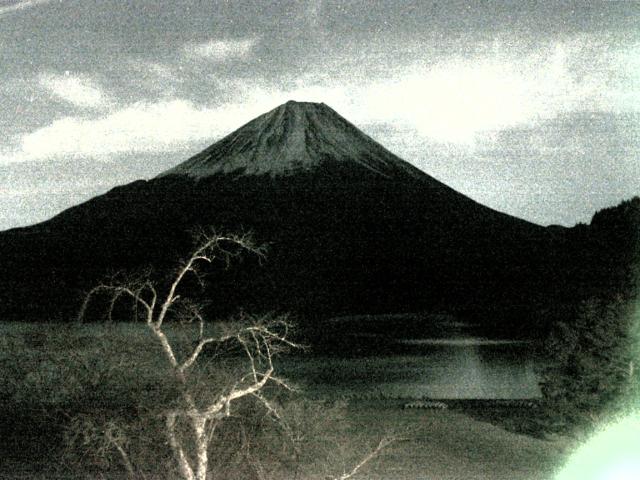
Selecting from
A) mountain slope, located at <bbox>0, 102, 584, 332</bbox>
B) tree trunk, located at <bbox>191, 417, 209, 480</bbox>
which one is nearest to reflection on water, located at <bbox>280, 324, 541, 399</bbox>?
tree trunk, located at <bbox>191, 417, 209, 480</bbox>

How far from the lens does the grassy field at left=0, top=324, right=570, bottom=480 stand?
11.8 metres

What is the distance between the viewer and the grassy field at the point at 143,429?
11.8m

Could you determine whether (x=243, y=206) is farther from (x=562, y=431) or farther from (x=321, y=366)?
(x=562, y=431)

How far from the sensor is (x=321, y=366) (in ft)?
127

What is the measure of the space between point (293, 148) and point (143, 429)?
131313 millimetres

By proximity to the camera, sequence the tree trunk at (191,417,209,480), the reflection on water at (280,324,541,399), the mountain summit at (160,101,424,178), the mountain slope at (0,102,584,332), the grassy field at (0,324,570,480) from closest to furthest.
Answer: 1. the tree trunk at (191,417,209,480)
2. the grassy field at (0,324,570,480)
3. the reflection on water at (280,324,541,399)
4. the mountain slope at (0,102,584,332)
5. the mountain summit at (160,101,424,178)

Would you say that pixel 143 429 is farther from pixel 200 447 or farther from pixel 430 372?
pixel 430 372

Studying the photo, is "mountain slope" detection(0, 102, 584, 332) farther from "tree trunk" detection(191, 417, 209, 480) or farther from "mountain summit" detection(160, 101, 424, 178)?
"tree trunk" detection(191, 417, 209, 480)

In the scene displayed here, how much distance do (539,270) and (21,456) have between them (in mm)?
103196

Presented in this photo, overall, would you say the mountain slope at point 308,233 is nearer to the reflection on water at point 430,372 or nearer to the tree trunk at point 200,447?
the reflection on water at point 430,372

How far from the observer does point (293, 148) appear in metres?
Result: 141

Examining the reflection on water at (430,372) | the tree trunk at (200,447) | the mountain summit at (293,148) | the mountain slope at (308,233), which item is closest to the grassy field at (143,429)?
the tree trunk at (200,447)

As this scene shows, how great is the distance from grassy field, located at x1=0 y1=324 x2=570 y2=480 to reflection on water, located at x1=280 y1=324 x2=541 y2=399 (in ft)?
28.5

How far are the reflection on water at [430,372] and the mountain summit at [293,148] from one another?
87.3m
